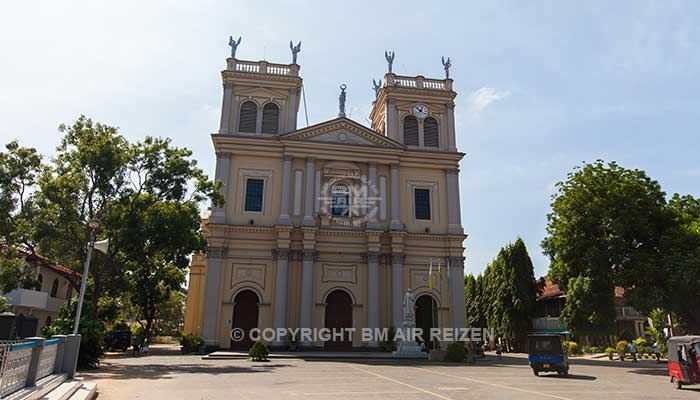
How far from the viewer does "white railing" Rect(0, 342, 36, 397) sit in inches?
271

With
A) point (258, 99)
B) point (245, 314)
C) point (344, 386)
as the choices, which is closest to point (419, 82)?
point (258, 99)

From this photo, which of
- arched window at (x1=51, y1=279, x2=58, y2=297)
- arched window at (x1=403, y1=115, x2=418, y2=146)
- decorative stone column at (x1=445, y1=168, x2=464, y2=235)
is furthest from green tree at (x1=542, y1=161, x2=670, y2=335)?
arched window at (x1=51, y1=279, x2=58, y2=297)

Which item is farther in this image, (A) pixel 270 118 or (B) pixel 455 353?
(A) pixel 270 118

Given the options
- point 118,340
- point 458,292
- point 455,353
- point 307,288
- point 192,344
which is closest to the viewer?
point 455,353

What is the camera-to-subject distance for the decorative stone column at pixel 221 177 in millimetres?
28453

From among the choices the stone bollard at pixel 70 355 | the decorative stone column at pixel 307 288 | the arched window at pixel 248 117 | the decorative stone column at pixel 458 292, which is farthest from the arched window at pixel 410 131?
the stone bollard at pixel 70 355

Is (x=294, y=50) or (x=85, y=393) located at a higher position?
(x=294, y=50)

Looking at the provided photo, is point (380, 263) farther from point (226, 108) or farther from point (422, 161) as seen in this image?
point (226, 108)

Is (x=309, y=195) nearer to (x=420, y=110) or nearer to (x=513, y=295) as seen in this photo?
(x=420, y=110)

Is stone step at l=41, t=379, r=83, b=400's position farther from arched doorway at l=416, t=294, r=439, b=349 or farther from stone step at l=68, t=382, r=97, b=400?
arched doorway at l=416, t=294, r=439, b=349

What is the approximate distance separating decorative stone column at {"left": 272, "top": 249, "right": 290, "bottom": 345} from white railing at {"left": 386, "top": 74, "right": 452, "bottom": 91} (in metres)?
14.8

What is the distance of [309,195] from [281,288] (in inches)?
240

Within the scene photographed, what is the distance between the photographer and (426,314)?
30.6 m

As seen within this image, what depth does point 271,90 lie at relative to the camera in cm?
3216
